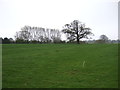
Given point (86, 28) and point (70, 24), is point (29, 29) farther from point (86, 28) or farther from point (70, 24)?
point (86, 28)

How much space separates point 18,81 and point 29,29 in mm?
104341

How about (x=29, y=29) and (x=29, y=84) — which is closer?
(x=29, y=84)

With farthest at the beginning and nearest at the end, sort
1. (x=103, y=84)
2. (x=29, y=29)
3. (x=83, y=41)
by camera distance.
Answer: (x=29, y=29) < (x=83, y=41) < (x=103, y=84)

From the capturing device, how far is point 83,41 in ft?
322

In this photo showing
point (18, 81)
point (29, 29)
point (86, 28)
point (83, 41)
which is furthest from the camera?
point (29, 29)

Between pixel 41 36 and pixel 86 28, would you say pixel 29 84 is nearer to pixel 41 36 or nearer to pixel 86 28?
pixel 86 28

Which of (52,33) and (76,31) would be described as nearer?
(76,31)

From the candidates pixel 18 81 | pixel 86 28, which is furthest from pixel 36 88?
pixel 86 28

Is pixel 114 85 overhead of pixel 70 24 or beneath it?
beneath

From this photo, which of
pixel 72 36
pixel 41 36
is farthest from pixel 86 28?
pixel 41 36

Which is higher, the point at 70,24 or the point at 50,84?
the point at 70,24

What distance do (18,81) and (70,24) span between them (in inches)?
3402

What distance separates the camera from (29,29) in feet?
368

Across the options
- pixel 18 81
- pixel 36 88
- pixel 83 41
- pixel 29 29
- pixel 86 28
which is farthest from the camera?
pixel 29 29
